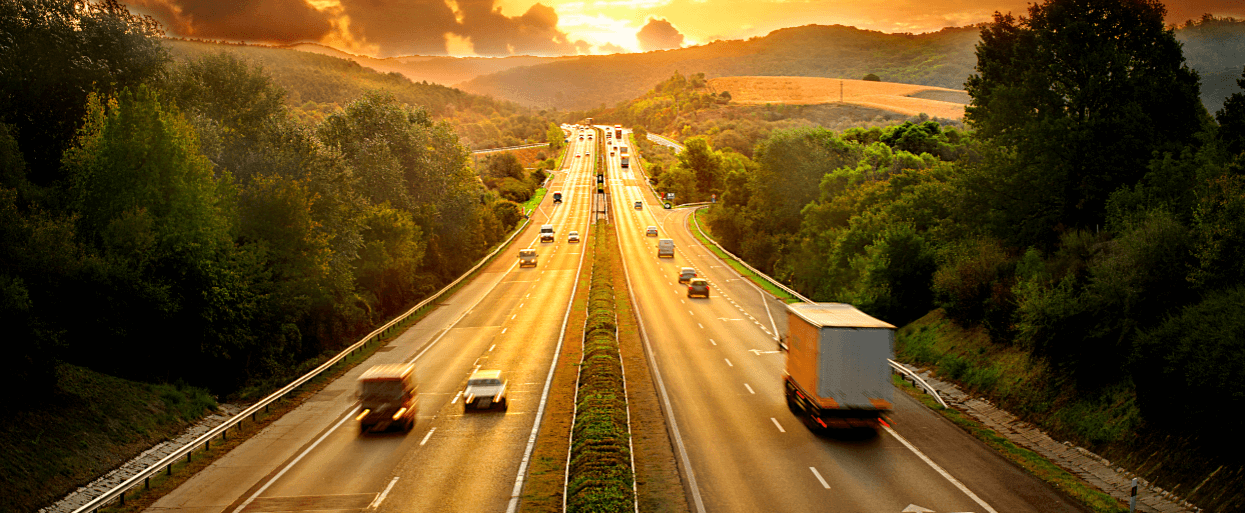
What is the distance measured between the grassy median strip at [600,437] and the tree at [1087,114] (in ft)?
73.4

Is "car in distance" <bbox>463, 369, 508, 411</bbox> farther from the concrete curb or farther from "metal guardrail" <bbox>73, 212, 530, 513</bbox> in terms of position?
the concrete curb

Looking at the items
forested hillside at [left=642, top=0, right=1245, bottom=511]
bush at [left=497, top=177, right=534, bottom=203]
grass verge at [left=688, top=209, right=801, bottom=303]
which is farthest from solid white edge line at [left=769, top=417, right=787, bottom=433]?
bush at [left=497, top=177, right=534, bottom=203]

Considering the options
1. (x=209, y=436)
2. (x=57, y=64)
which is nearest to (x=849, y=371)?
(x=209, y=436)

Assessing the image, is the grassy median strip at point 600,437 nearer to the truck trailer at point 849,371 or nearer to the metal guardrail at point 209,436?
the truck trailer at point 849,371

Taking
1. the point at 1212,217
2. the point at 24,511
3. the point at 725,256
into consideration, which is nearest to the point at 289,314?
the point at 24,511

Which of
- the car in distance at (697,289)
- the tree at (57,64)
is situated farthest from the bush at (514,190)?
the tree at (57,64)

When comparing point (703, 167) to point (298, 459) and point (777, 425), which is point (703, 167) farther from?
point (298, 459)

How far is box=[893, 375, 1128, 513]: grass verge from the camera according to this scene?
18.3 metres

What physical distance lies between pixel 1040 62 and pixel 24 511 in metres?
46.0

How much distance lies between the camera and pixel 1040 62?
37.5 meters

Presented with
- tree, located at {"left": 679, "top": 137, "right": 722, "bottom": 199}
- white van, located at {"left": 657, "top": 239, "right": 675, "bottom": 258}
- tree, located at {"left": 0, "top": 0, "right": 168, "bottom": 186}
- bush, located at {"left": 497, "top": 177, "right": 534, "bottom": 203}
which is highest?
tree, located at {"left": 0, "top": 0, "right": 168, "bottom": 186}

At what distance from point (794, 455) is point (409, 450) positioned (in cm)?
1293

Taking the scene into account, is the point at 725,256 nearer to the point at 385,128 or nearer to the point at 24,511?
the point at 385,128

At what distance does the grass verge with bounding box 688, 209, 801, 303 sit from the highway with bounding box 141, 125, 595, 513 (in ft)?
71.5
